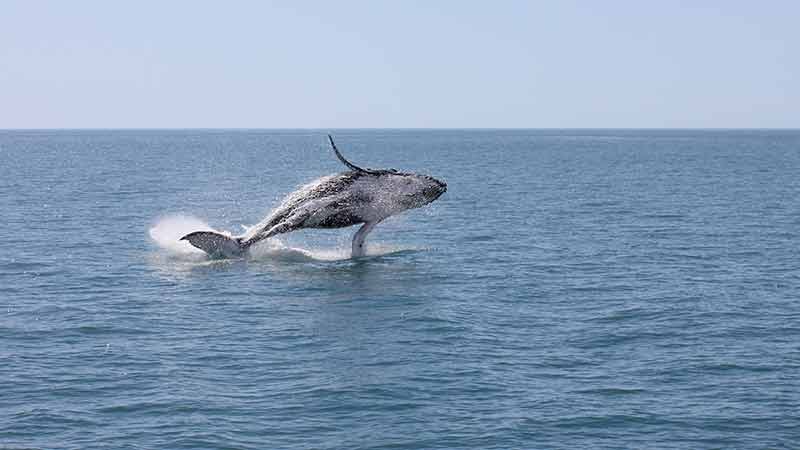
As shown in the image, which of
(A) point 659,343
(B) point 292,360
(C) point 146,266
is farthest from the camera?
(C) point 146,266

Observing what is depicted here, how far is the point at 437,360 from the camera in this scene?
30625 millimetres

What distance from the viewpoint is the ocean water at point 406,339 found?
81.7 feet

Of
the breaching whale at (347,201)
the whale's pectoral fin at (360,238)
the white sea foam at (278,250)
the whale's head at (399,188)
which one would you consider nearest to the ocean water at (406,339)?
the white sea foam at (278,250)

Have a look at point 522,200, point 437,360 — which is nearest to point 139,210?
point 522,200

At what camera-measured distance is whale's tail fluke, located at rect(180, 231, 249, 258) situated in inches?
1790

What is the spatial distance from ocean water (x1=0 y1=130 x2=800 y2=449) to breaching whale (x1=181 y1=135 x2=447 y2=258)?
1924 millimetres

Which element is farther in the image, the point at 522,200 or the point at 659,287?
the point at 522,200

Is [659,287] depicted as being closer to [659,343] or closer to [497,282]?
[497,282]

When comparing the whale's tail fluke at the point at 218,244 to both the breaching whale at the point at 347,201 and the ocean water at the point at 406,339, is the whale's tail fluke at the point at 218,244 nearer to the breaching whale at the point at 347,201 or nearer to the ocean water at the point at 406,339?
the breaching whale at the point at 347,201

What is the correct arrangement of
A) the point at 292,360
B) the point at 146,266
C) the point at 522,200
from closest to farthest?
the point at 292,360 → the point at 146,266 → the point at 522,200

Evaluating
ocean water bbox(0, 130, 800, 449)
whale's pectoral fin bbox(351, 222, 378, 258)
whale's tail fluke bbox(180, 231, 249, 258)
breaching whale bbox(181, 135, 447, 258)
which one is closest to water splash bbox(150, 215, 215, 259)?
ocean water bbox(0, 130, 800, 449)

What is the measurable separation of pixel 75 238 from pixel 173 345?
2882 cm

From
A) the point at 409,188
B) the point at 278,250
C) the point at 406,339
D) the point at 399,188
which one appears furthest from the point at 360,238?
the point at 406,339

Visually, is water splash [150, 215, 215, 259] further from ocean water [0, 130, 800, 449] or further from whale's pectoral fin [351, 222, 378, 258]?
whale's pectoral fin [351, 222, 378, 258]
